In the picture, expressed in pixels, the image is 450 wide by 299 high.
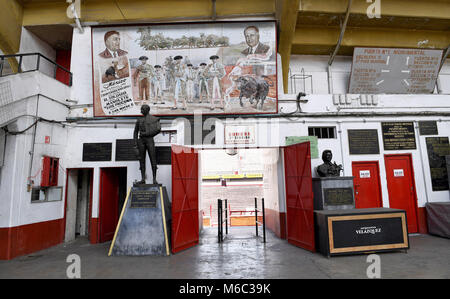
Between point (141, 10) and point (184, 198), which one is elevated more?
point (141, 10)

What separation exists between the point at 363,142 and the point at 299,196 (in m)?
3.23

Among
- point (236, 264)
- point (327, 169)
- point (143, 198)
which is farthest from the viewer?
point (327, 169)

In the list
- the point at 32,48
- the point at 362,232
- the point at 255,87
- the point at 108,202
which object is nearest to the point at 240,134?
the point at 255,87

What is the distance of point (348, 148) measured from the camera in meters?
8.24

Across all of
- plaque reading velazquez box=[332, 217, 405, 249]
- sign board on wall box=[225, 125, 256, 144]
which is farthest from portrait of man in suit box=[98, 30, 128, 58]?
plaque reading velazquez box=[332, 217, 405, 249]

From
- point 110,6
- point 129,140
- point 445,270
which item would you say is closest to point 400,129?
point 445,270

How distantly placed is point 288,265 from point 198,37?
6.78 meters

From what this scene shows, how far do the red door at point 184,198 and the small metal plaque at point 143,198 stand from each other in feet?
1.57

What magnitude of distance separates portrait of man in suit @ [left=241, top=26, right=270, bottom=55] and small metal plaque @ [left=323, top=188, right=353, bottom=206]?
14.9 feet

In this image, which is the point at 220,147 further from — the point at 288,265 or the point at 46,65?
the point at 46,65

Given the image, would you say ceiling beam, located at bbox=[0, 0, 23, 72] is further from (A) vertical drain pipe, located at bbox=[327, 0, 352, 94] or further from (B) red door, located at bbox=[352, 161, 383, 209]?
(B) red door, located at bbox=[352, 161, 383, 209]

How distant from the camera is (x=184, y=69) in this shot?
8.07 m

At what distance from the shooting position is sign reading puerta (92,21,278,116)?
8.02 m

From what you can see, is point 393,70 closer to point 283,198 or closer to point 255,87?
point 255,87
